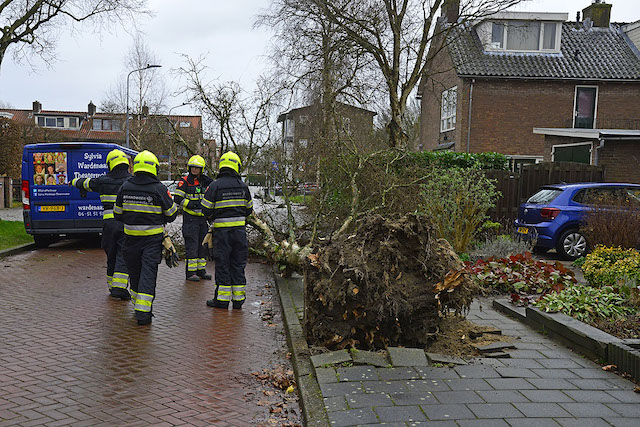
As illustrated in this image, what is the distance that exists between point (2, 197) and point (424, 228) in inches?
1010

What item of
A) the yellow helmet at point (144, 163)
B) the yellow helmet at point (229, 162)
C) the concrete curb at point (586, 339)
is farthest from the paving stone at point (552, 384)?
the yellow helmet at point (144, 163)

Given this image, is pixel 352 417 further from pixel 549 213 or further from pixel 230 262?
pixel 549 213

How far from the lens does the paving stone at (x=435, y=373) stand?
4652 millimetres

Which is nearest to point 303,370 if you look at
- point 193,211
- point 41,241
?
point 193,211

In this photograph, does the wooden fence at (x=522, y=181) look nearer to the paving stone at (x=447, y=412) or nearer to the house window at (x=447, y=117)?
the paving stone at (x=447, y=412)

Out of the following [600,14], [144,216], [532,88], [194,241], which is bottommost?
[194,241]

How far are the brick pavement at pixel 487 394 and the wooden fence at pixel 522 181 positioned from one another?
33.4ft

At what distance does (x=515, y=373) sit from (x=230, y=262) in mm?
4028

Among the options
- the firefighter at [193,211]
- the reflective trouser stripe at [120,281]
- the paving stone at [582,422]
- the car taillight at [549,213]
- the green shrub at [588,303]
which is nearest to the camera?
the paving stone at [582,422]

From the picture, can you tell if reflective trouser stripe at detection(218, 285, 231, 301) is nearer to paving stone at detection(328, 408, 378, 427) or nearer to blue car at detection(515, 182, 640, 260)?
paving stone at detection(328, 408, 378, 427)

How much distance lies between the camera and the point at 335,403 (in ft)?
13.5

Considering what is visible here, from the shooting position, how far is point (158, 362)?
5.46m

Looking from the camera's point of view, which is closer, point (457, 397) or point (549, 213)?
point (457, 397)

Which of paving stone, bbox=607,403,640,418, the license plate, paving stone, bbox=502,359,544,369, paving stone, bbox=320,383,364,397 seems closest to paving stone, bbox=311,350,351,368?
paving stone, bbox=320,383,364,397
